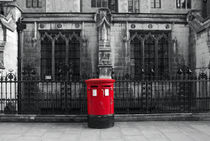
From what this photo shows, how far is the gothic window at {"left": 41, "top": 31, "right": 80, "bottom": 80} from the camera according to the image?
36.4 ft

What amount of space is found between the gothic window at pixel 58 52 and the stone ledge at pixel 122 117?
4.51 metres

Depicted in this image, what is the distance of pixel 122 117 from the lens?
22.3 feet

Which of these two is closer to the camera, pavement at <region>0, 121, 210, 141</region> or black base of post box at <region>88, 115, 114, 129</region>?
pavement at <region>0, 121, 210, 141</region>

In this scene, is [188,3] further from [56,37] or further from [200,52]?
[56,37]

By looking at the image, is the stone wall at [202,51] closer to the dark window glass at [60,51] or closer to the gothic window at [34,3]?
the dark window glass at [60,51]

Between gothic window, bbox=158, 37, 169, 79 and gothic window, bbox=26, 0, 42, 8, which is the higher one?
gothic window, bbox=26, 0, 42, 8

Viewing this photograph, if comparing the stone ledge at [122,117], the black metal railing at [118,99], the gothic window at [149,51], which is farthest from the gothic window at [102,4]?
the stone ledge at [122,117]

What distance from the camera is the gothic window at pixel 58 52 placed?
36.4 feet

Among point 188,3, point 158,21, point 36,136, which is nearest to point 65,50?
point 158,21

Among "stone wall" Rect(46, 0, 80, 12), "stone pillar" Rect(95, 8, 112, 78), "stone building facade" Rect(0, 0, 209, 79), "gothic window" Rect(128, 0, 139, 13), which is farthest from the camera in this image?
"gothic window" Rect(128, 0, 139, 13)

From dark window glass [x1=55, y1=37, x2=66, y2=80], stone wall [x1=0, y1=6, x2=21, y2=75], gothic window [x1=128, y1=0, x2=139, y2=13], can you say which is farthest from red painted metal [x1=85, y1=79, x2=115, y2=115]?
gothic window [x1=128, y1=0, x2=139, y2=13]

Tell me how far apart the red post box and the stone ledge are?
102 centimetres

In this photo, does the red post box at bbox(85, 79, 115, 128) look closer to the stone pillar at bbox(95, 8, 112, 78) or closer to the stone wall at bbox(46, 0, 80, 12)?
the stone pillar at bbox(95, 8, 112, 78)

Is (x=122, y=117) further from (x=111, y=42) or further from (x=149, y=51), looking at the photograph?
(x=149, y=51)
